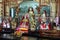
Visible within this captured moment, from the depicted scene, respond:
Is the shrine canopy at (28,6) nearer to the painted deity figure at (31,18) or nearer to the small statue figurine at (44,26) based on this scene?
the painted deity figure at (31,18)

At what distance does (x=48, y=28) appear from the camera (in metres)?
3.43

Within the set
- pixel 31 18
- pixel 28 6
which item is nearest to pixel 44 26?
pixel 31 18

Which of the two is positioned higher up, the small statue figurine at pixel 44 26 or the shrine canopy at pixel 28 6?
the shrine canopy at pixel 28 6

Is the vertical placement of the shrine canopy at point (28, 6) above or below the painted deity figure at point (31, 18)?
above

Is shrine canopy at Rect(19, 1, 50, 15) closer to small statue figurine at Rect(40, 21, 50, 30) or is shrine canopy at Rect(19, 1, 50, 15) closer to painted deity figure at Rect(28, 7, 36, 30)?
painted deity figure at Rect(28, 7, 36, 30)

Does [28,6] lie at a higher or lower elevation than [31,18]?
higher

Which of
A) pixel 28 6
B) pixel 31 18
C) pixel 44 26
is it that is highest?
pixel 28 6

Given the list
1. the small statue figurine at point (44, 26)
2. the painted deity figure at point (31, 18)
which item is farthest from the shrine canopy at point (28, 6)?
the small statue figurine at point (44, 26)

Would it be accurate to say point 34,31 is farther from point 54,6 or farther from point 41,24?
point 54,6

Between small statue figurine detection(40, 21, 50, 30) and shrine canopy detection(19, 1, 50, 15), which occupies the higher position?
shrine canopy detection(19, 1, 50, 15)

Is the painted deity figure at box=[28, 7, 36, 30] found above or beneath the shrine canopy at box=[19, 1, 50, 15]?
beneath

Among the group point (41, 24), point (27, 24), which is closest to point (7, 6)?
point (27, 24)

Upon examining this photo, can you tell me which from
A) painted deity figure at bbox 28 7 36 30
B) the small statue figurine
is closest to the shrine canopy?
painted deity figure at bbox 28 7 36 30

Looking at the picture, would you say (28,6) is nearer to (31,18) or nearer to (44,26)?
(31,18)
